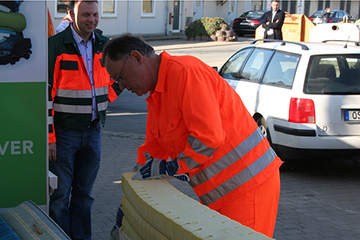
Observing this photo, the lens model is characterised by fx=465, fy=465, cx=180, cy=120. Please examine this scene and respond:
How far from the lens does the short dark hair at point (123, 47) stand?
7.75 ft

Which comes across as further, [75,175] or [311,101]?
[311,101]

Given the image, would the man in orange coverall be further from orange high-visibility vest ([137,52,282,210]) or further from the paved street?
the paved street

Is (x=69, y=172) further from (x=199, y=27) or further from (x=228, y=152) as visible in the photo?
(x=199, y=27)

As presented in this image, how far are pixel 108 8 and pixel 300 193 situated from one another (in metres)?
21.0

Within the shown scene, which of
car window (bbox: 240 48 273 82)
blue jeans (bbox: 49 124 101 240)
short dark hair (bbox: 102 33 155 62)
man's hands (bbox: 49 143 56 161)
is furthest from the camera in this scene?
car window (bbox: 240 48 273 82)

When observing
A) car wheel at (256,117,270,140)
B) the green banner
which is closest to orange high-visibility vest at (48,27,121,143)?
the green banner

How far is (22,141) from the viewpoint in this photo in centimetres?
302

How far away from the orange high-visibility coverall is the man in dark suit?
1065 cm

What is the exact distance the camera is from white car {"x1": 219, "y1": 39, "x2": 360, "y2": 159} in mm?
5902

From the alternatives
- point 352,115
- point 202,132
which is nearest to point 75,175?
point 202,132

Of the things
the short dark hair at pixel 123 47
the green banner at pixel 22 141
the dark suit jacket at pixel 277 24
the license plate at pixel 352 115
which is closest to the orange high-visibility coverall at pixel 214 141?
the short dark hair at pixel 123 47

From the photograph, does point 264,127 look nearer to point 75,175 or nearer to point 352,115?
point 352,115

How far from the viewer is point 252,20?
29.6 meters

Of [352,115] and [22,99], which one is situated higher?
[22,99]
